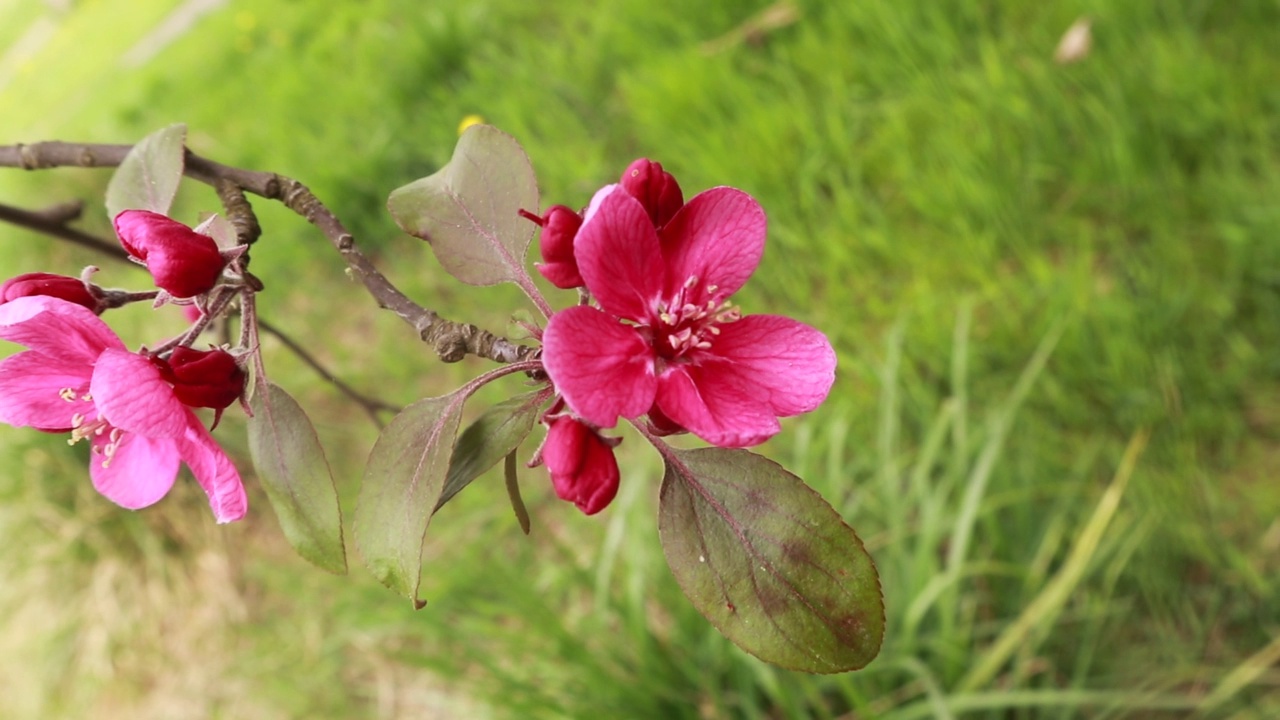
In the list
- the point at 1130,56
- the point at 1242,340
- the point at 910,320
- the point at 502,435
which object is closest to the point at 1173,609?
the point at 1242,340

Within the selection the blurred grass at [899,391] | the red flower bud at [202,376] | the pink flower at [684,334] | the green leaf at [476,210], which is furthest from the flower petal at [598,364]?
the blurred grass at [899,391]

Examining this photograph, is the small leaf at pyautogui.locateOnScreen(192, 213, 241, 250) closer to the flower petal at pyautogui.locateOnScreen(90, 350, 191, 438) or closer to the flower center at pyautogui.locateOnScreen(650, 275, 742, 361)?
the flower petal at pyautogui.locateOnScreen(90, 350, 191, 438)

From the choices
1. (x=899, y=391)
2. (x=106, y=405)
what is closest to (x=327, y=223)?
(x=106, y=405)

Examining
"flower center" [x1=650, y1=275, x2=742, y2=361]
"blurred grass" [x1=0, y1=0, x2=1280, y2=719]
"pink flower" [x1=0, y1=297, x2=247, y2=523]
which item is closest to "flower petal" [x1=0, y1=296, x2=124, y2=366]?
"pink flower" [x1=0, y1=297, x2=247, y2=523]

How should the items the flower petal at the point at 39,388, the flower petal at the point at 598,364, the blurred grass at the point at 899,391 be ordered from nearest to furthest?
1. the flower petal at the point at 598,364
2. the flower petal at the point at 39,388
3. the blurred grass at the point at 899,391

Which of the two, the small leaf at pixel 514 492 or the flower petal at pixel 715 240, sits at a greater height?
the flower petal at pixel 715 240

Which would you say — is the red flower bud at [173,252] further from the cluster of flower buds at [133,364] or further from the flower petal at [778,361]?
the flower petal at [778,361]

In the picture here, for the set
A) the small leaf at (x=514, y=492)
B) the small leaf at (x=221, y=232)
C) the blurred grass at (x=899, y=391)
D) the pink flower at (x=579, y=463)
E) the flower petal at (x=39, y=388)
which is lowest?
the blurred grass at (x=899, y=391)
